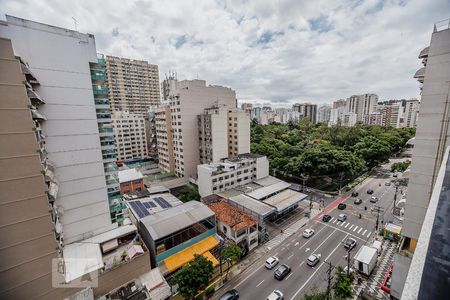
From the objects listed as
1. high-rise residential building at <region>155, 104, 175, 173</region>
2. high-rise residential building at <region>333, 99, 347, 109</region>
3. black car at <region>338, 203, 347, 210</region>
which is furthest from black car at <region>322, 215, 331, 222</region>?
high-rise residential building at <region>333, 99, 347, 109</region>

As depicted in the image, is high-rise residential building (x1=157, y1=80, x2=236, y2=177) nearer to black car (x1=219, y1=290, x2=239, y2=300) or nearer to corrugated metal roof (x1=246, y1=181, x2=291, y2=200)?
corrugated metal roof (x1=246, y1=181, x2=291, y2=200)

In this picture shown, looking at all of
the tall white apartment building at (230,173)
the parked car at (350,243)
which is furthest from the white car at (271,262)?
the tall white apartment building at (230,173)

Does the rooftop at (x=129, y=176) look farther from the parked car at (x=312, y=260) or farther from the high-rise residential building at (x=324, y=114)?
the high-rise residential building at (x=324, y=114)

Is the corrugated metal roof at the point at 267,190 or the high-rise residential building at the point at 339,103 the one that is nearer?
the corrugated metal roof at the point at 267,190

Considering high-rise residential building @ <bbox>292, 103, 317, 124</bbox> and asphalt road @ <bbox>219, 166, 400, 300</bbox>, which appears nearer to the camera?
asphalt road @ <bbox>219, 166, 400, 300</bbox>

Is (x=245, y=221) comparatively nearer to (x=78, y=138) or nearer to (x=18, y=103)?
(x=78, y=138)

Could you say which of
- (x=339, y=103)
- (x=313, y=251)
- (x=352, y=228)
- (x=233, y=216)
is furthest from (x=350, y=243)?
(x=339, y=103)
